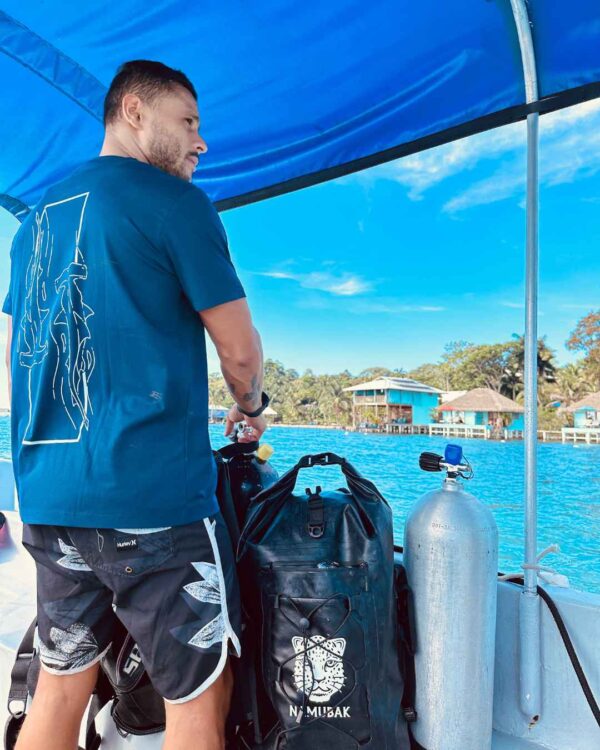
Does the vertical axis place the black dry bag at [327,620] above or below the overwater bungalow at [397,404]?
below

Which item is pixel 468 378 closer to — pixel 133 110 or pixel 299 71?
pixel 299 71

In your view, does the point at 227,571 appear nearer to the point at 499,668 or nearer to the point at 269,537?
the point at 269,537

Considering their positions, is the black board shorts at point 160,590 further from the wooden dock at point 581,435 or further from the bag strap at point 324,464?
the wooden dock at point 581,435

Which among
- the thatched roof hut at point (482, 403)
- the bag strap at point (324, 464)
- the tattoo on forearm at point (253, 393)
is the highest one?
the thatched roof hut at point (482, 403)

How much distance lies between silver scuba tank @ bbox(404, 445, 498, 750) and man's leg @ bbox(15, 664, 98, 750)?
64 centimetres

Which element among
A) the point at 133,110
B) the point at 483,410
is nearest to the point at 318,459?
the point at 133,110

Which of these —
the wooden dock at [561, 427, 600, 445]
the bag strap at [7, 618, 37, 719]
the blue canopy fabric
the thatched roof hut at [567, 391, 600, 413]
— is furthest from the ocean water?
the bag strap at [7, 618, 37, 719]

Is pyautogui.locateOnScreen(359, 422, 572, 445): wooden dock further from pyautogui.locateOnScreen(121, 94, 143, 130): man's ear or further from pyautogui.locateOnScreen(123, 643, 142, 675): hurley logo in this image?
pyautogui.locateOnScreen(121, 94, 143, 130): man's ear

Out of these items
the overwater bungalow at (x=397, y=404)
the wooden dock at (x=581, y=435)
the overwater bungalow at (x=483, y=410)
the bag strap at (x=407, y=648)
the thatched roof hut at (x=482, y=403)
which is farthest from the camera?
the overwater bungalow at (x=397, y=404)

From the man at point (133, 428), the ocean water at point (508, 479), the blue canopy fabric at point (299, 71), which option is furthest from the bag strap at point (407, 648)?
the ocean water at point (508, 479)

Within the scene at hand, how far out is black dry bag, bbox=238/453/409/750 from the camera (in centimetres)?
98

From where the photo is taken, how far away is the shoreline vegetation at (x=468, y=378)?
30.8 meters

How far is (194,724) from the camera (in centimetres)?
81

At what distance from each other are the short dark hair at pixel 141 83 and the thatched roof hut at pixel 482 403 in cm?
2852
